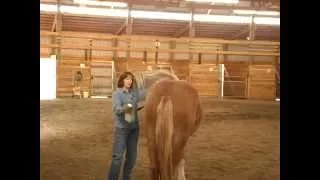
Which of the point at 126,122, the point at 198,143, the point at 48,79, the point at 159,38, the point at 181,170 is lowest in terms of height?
the point at 181,170

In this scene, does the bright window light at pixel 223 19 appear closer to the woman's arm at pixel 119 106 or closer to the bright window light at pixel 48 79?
the woman's arm at pixel 119 106

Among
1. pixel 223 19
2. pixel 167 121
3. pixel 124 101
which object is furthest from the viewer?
pixel 223 19

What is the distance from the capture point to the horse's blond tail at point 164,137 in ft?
6.79

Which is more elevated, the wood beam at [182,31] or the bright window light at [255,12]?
the bright window light at [255,12]

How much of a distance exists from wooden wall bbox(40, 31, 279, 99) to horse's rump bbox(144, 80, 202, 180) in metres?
0.11

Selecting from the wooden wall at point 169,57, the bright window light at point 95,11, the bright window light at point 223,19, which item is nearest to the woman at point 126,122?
the wooden wall at point 169,57

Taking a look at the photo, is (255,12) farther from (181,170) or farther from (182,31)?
(181,170)

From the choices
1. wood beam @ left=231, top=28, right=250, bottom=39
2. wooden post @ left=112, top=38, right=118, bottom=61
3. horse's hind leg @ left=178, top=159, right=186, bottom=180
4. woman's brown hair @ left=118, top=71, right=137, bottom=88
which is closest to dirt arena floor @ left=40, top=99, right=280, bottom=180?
horse's hind leg @ left=178, top=159, right=186, bottom=180

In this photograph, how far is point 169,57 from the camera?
Result: 2.33m

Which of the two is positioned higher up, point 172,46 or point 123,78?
point 172,46

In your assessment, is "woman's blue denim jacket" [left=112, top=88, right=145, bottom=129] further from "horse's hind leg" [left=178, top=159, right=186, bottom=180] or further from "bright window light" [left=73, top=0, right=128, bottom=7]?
"bright window light" [left=73, top=0, right=128, bottom=7]

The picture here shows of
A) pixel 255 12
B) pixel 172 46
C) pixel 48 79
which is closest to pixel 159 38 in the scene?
pixel 172 46

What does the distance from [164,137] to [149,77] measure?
14.4 inches
